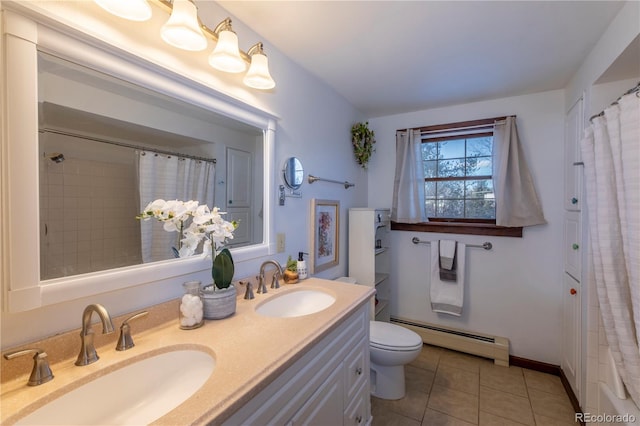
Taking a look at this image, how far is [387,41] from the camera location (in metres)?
1.54

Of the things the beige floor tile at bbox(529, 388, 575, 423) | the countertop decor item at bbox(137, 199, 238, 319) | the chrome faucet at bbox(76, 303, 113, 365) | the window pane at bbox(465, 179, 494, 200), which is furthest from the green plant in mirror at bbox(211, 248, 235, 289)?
the window pane at bbox(465, 179, 494, 200)

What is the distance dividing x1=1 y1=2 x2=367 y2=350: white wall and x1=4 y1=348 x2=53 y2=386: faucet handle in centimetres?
7

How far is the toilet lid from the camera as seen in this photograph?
1779 millimetres

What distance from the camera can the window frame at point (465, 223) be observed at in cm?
237

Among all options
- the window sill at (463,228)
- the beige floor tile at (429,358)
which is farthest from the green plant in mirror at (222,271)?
the window sill at (463,228)

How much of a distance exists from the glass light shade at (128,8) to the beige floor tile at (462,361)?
2.90 m

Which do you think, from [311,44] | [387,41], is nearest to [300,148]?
[311,44]

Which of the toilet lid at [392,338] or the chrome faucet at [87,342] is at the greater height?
the chrome faucet at [87,342]

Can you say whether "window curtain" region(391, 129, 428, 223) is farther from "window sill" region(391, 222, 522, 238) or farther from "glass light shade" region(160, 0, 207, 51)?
"glass light shade" region(160, 0, 207, 51)

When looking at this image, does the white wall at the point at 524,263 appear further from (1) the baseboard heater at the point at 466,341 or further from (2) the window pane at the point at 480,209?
(2) the window pane at the point at 480,209

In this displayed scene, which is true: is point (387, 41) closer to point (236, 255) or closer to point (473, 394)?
point (236, 255)

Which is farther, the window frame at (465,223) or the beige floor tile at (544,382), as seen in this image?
the window frame at (465,223)

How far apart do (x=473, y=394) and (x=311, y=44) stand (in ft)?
8.48

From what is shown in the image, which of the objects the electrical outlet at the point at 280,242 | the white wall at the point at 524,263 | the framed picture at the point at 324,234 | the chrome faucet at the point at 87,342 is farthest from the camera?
the white wall at the point at 524,263
